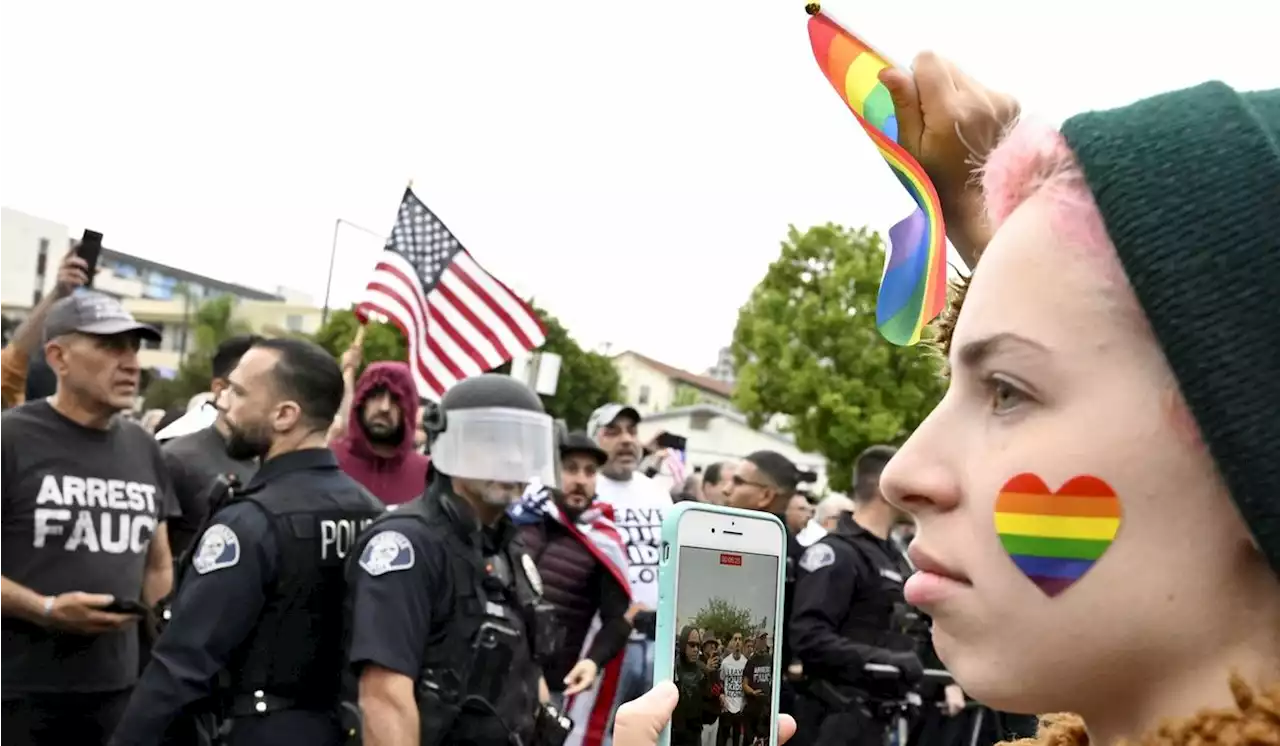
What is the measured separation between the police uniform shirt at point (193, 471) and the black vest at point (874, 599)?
3066mm

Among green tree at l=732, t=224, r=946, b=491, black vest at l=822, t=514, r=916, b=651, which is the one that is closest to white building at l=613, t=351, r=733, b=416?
green tree at l=732, t=224, r=946, b=491

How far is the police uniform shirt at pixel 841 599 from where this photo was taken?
6258 millimetres

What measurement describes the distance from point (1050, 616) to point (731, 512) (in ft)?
2.37

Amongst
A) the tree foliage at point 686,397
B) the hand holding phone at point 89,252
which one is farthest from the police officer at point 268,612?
the tree foliage at point 686,397

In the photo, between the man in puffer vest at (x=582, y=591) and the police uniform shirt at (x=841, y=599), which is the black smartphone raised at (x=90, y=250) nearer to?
the man in puffer vest at (x=582, y=591)

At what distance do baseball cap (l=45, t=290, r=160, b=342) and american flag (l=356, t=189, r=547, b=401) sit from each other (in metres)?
3.10

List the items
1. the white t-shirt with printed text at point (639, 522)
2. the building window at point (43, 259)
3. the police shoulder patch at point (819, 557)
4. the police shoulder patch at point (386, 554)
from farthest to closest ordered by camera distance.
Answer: the building window at point (43, 259) → the white t-shirt with printed text at point (639, 522) → the police shoulder patch at point (819, 557) → the police shoulder patch at point (386, 554)

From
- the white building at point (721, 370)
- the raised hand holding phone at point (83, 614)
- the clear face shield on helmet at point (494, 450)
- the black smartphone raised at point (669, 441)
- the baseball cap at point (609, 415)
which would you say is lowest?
the raised hand holding phone at point (83, 614)

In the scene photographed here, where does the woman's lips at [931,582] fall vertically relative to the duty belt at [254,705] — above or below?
above

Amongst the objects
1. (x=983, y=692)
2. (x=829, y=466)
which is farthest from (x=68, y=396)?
(x=829, y=466)

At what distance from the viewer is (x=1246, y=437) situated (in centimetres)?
104

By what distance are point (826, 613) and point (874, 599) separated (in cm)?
33

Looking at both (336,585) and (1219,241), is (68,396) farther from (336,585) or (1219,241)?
(1219,241)

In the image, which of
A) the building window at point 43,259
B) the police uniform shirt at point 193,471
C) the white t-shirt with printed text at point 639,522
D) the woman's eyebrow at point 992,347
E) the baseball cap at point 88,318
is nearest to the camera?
the woman's eyebrow at point 992,347
